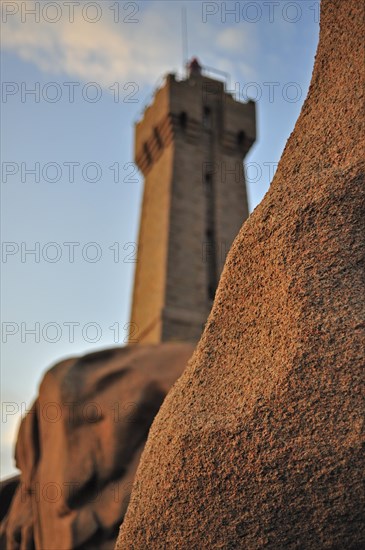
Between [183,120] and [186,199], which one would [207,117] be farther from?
[186,199]

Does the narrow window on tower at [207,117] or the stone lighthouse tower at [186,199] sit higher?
the narrow window on tower at [207,117]

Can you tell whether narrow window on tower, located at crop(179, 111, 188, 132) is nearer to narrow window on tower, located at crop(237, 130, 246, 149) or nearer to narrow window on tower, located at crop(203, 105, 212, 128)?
narrow window on tower, located at crop(203, 105, 212, 128)

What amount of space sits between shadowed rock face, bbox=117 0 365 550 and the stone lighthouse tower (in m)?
17.8

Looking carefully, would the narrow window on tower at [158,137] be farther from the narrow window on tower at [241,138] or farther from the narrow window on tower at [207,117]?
the narrow window on tower at [241,138]

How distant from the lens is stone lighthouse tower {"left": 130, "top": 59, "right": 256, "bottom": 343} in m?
21.0

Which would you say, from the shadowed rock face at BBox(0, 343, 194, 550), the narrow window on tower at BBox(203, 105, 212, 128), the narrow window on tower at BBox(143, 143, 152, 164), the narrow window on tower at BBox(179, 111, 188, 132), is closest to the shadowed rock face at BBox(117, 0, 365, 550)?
the shadowed rock face at BBox(0, 343, 194, 550)

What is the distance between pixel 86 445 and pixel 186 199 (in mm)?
16294

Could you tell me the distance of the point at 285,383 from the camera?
1.79 meters

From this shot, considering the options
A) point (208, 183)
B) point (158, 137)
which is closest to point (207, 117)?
point (158, 137)

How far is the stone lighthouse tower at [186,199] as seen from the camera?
2100 cm

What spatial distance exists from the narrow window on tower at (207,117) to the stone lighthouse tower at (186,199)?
0.09 ft

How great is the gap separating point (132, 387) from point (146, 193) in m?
17.9

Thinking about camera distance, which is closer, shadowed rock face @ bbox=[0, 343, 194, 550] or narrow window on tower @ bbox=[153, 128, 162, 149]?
shadowed rock face @ bbox=[0, 343, 194, 550]

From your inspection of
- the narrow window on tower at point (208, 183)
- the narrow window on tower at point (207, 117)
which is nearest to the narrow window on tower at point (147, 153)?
the narrow window on tower at point (207, 117)
